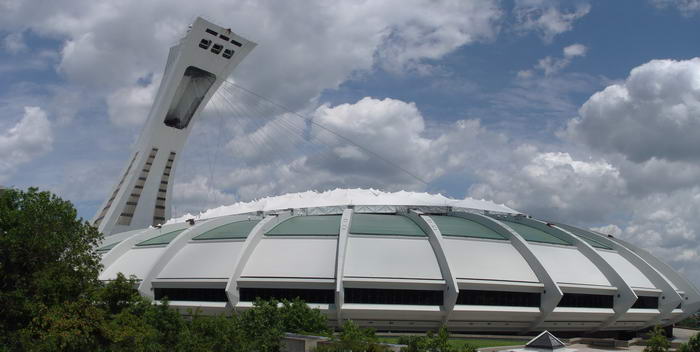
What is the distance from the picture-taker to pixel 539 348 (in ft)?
97.7

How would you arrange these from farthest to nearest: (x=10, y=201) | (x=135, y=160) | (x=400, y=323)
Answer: (x=135, y=160)
(x=400, y=323)
(x=10, y=201)

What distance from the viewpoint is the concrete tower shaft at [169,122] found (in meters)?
66.4

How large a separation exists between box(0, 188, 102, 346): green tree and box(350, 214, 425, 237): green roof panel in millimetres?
21243

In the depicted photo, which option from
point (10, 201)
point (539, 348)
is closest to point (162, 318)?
point (10, 201)

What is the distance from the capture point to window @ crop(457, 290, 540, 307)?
126 ft

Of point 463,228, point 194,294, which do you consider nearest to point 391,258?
point 463,228

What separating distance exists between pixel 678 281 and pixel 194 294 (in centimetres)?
3817

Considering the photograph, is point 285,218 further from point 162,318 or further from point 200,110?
point 200,110

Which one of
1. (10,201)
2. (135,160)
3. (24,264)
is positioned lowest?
(24,264)

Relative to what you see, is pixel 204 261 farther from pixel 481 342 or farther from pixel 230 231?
pixel 481 342

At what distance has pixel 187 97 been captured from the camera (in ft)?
235

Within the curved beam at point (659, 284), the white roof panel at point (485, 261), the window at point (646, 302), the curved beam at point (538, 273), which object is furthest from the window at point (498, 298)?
the curved beam at point (659, 284)

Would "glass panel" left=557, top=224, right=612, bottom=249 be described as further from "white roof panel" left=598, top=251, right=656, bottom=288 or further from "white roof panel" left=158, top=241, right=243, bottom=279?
"white roof panel" left=158, top=241, right=243, bottom=279

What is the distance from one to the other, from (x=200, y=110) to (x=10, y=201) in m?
48.6
